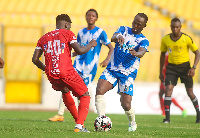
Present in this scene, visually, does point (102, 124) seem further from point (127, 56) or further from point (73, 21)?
point (73, 21)

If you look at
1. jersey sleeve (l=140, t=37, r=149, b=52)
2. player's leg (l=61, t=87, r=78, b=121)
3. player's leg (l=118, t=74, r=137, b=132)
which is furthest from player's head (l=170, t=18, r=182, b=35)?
player's leg (l=61, t=87, r=78, b=121)

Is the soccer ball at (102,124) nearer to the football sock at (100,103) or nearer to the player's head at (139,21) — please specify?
the football sock at (100,103)

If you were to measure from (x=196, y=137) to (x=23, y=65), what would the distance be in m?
13.2

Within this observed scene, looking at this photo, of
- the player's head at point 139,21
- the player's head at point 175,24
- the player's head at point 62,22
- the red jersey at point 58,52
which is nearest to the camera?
the red jersey at point 58,52

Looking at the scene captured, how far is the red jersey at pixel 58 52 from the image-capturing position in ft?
22.7

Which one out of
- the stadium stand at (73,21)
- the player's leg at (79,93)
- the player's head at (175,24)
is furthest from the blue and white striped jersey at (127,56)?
the stadium stand at (73,21)

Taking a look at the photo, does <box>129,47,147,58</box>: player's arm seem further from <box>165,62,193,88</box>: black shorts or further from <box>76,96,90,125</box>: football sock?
<box>165,62,193,88</box>: black shorts

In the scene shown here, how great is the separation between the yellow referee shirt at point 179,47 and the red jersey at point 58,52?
4.30 meters

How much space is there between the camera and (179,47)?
424 inches

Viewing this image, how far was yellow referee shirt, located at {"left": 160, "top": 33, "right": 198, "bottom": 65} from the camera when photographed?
10.8 m

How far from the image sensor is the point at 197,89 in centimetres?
1644

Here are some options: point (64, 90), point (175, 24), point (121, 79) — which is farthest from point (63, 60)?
point (175, 24)

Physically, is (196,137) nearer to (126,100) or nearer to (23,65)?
(126,100)

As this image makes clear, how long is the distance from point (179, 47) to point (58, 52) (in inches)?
178
